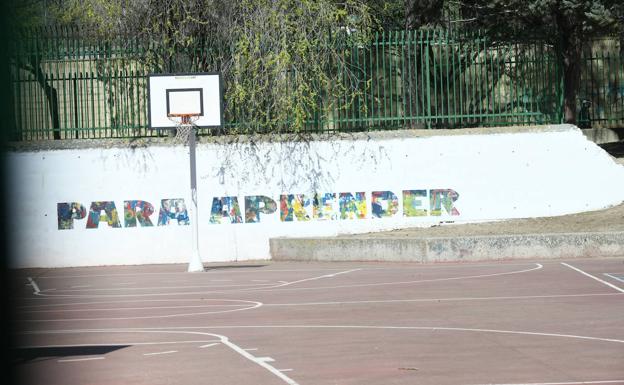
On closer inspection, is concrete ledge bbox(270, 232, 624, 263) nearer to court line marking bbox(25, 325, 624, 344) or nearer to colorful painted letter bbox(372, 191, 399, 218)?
colorful painted letter bbox(372, 191, 399, 218)

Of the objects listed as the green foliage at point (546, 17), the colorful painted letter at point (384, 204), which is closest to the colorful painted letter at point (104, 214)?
the colorful painted letter at point (384, 204)

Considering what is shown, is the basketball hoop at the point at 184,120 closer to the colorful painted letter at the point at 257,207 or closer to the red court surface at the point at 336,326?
the colorful painted letter at the point at 257,207

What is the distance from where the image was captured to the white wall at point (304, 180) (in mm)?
22312

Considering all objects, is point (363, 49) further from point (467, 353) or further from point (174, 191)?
point (467, 353)

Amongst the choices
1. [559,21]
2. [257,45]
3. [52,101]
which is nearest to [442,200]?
[257,45]

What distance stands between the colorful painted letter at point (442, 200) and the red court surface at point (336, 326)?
3528 millimetres

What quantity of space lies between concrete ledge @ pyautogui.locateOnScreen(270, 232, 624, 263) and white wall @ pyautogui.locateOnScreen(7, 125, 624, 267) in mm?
1998

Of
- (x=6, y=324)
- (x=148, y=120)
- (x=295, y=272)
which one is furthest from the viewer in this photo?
(x=148, y=120)

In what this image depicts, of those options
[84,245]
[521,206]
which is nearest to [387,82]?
[521,206]

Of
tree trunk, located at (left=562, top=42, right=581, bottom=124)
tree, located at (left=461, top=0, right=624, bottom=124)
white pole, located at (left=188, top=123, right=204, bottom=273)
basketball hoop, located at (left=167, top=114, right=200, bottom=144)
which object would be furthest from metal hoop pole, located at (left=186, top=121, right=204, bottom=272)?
tree trunk, located at (left=562, top=42, right=581, bottom=124)

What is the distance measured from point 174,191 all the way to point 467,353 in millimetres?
14280

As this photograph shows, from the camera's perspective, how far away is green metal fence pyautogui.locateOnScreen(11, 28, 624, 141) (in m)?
23.0

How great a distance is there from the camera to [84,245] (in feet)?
73.3

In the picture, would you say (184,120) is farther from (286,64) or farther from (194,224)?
(286,64)
